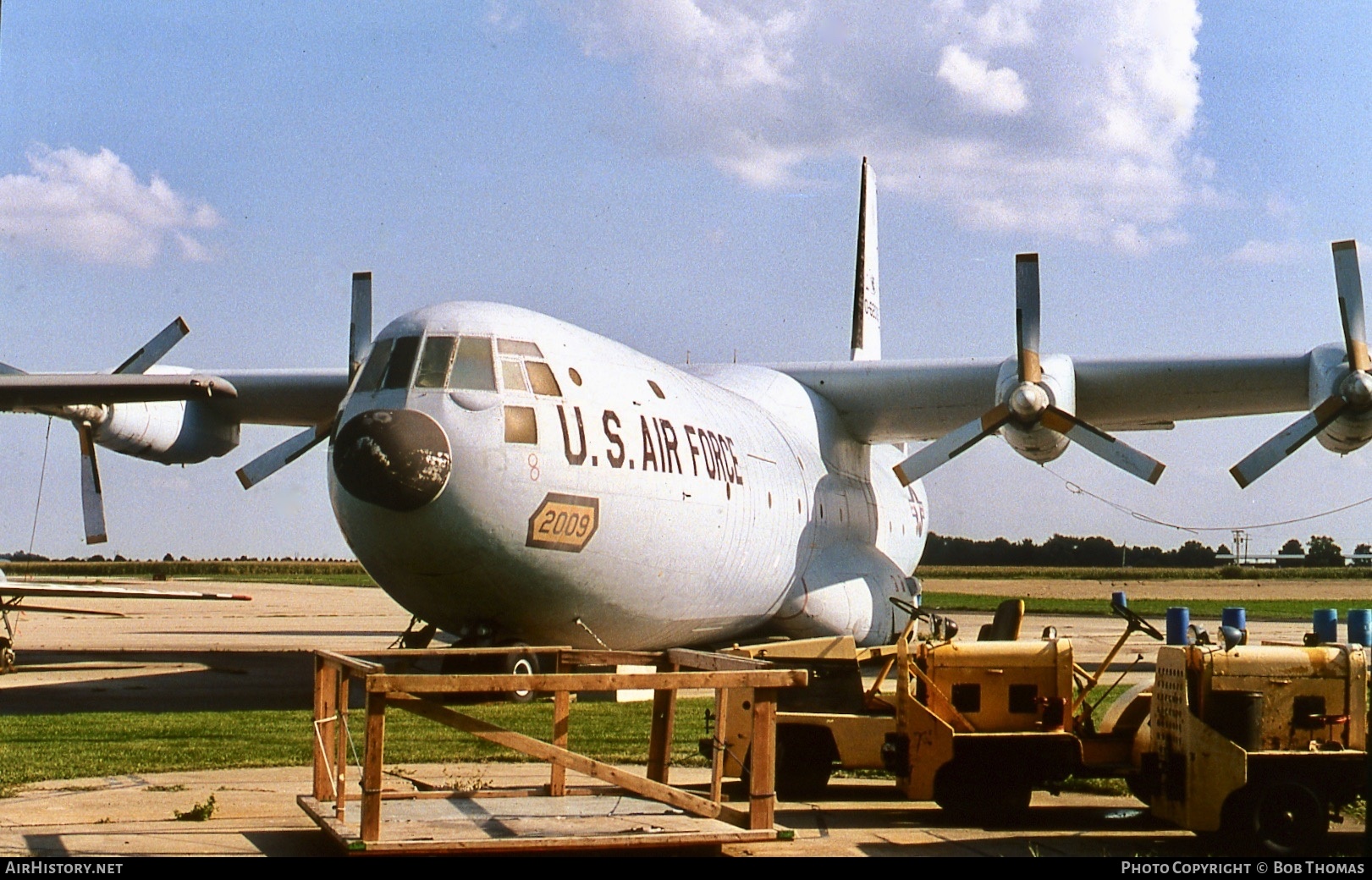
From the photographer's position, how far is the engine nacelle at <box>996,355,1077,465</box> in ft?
66.5

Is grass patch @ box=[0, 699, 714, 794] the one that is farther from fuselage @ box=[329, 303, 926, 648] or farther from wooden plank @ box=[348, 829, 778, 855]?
wooden plank @ box=[348, 829, 778, 855]

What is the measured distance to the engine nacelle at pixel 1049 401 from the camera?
20281mm

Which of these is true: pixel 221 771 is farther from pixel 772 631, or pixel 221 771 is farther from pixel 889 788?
pixel 772 631

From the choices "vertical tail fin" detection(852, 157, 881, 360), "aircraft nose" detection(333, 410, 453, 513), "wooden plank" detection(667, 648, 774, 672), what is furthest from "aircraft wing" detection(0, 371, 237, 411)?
"vertical tail fin" detection(852, 157, 881, 360)

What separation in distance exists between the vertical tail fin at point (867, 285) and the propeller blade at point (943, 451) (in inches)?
396

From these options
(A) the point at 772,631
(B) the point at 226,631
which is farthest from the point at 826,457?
(B) the point at 226,631

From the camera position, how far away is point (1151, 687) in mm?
9727

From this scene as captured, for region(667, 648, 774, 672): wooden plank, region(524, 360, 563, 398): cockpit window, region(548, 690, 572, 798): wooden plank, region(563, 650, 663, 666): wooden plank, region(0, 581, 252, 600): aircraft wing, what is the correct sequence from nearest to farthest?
region(667, 648, 774, 672): wooden plank, region(548, 690, 572, 798): wooden plank, region(563, 650, 663, 666): wooden plank, region(524, 360, 563, 398): cockpit window, region(0, 581, 252, 600): aircraft wing

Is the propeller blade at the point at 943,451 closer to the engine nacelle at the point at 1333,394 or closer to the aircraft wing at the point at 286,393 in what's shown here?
the engine nacelle at the point at 1333,394

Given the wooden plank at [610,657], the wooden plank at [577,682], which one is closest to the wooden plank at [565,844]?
the wooden plank at [577,682]

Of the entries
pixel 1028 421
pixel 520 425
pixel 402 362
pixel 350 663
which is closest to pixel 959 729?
pixel 350 663

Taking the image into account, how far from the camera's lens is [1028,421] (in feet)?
65.4

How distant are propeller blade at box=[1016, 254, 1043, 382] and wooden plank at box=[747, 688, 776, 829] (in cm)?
1402

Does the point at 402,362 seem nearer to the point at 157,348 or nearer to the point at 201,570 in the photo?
the point at 157,348
